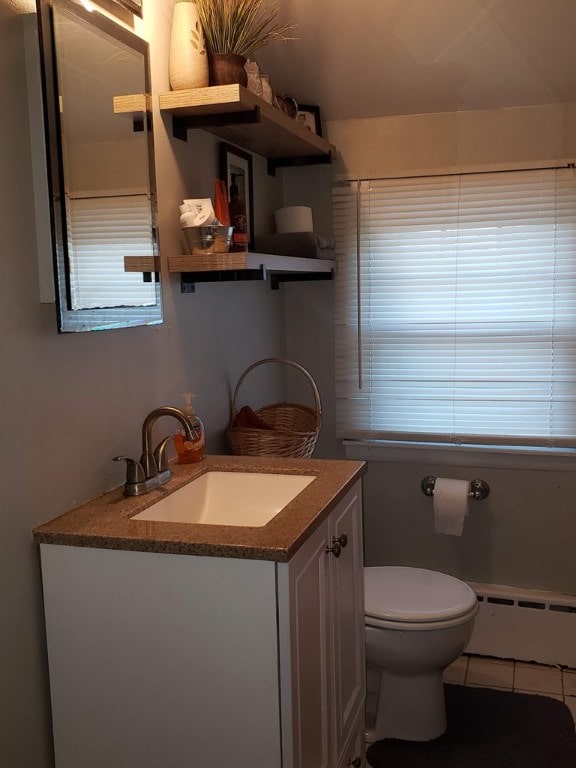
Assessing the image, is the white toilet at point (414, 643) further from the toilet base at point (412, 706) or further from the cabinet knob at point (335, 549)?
the cabinet knob at point (335, 549)

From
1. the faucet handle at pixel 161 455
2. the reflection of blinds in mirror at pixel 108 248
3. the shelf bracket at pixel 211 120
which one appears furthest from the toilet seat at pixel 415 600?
the shelf bracket at pixel 211 120

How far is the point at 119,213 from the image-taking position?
5.89 ft

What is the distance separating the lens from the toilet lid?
7.40 ft

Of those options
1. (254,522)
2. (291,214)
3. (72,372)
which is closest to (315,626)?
(254,522)

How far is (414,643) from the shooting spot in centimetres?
224

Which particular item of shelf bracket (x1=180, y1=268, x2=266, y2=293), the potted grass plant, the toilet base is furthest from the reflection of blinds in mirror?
the toilet base

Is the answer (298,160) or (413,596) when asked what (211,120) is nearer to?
(298,160)

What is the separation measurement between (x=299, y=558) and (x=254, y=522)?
0.45 meters

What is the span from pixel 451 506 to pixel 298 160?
1.40 metres

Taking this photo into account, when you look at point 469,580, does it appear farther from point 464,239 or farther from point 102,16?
point 102,16

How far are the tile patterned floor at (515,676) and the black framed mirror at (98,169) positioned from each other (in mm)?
1747

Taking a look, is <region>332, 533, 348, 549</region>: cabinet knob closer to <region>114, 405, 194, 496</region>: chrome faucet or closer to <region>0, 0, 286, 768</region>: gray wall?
<region>114, 405, 194, 496</region>: chrome faucet

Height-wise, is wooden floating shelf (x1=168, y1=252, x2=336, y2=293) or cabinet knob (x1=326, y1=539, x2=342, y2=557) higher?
wooden floating shelf (x1=168, y1=252, x2=336, y2=293)

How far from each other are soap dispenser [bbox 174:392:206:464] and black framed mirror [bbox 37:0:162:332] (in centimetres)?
27
